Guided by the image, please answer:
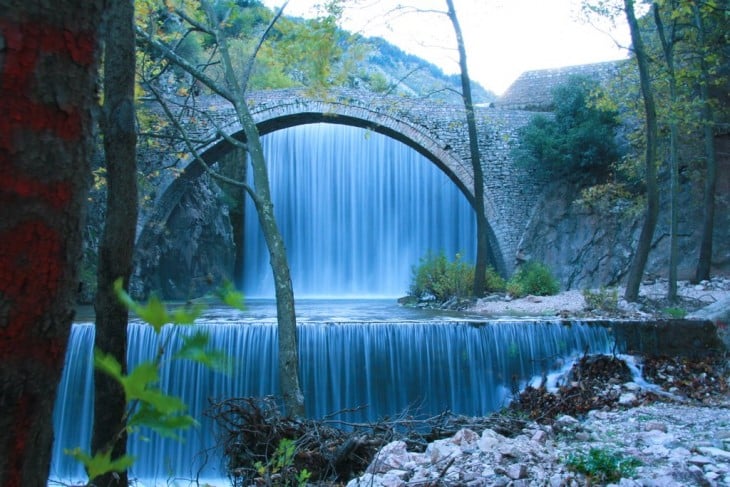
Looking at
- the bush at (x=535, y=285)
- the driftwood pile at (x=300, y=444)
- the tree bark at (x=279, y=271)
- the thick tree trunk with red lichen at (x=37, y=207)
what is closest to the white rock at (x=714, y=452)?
the driftwood pile at (x=300, y=444)

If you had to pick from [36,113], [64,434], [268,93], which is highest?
[268,93]

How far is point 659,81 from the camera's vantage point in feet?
34.3

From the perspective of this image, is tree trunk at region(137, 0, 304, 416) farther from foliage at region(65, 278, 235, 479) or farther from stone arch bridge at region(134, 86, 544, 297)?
stone arch bridge at region(134, 86, 544, 297)

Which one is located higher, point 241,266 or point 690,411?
point 241,266

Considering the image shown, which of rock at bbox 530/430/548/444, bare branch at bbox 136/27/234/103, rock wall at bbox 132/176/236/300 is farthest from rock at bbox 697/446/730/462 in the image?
rock wall at bbox 132/176/236/300

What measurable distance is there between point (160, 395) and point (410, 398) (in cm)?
636

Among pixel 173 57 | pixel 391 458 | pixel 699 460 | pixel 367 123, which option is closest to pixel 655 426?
pixel 699 460

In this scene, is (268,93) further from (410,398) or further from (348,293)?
(410,398)

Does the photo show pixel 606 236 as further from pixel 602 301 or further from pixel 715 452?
pixel 715 452

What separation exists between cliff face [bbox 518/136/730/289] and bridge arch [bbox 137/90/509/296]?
1090 millimetres

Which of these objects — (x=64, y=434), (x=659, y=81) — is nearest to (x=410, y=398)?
(x=64, y=434)

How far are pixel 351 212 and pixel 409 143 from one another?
3.51 m

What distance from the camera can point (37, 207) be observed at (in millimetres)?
797

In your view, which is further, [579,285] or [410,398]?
[579,285]
